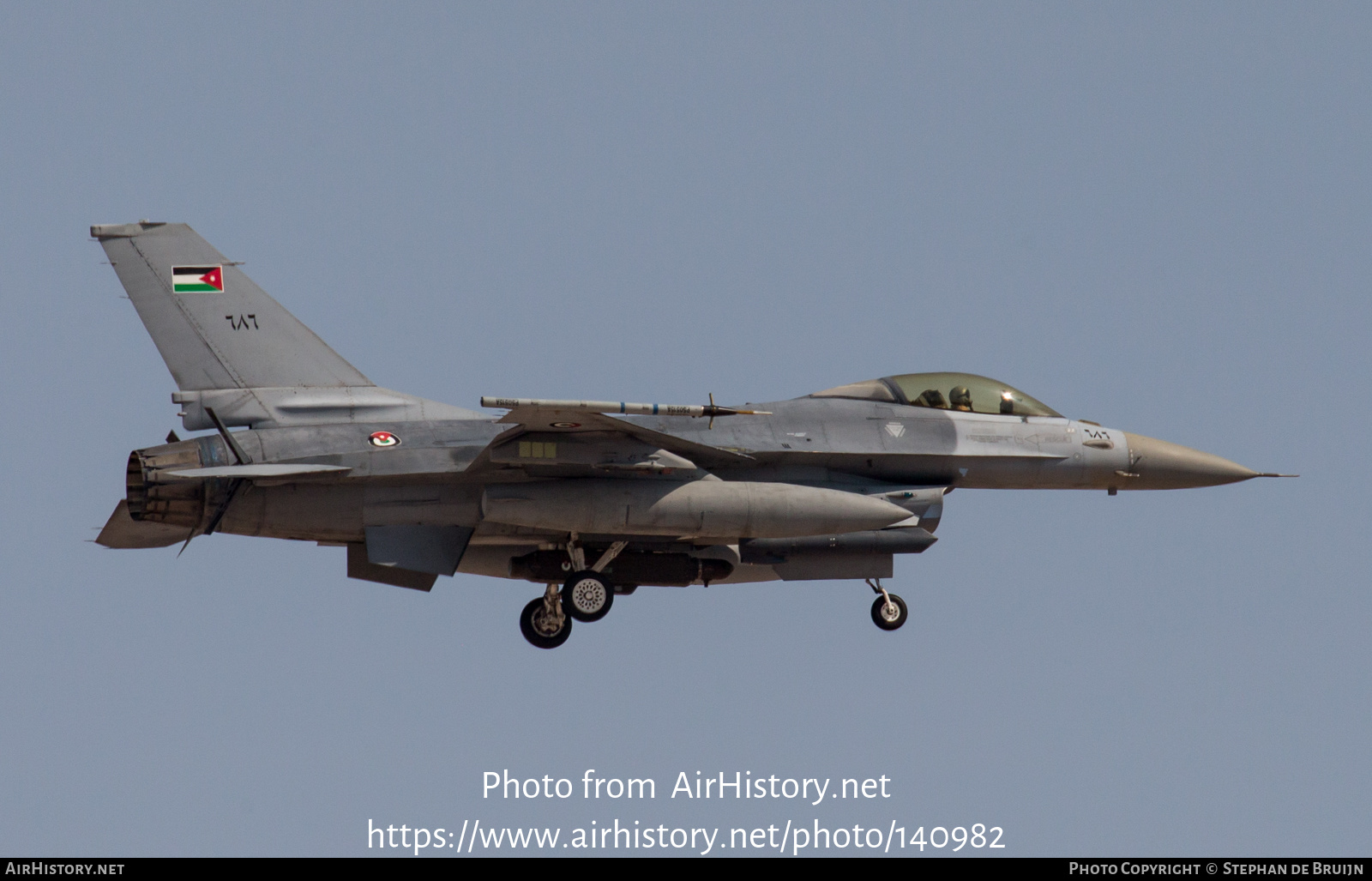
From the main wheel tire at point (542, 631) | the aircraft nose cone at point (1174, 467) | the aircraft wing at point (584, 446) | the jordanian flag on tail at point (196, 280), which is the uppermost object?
the jordanian flag on tail at point (196, 280)

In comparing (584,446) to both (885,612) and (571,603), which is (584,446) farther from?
(885,612)

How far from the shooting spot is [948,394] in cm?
1983

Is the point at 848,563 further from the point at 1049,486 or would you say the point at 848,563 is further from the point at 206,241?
the point at 206,241

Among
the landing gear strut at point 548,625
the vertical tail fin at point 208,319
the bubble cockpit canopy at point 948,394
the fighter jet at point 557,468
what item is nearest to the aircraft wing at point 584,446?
the fighter jet at point 557,468

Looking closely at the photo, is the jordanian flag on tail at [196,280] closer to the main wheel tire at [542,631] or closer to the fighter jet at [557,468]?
the fighter jet at [557,468]

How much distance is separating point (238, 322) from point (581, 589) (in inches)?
175

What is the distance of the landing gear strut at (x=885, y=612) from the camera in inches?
783

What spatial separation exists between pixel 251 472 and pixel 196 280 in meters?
2.87

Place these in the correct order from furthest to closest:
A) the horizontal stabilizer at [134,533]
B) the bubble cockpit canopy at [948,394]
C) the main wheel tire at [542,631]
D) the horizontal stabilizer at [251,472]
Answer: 1. the bubble cockpit canopy at [948,394]
2. the main wheel tire at [542,631]
3. the horizontal stabilizer at [134,533]
4. the horizontal stabilizer at [251,472]

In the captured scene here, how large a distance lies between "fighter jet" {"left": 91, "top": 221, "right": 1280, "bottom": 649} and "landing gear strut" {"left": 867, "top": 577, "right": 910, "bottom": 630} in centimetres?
3

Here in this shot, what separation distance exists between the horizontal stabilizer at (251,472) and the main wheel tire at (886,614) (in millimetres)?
6269

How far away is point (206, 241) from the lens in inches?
742

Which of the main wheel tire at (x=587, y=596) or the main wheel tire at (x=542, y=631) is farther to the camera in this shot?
the main wheel tire at (x=542, y=631)

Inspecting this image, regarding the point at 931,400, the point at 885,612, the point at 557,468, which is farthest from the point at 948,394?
the point at 557,468
